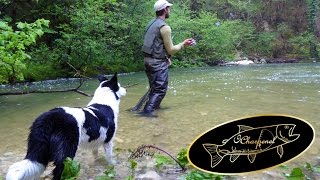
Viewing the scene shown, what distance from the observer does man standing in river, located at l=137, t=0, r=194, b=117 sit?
6.71 m

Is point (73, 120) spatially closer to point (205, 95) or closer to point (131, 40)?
point (205, 95)

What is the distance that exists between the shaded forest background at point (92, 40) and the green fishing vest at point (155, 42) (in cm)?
148

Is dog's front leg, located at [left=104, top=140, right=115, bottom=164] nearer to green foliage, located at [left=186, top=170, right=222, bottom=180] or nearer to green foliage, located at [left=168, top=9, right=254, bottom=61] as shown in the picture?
green foliage, located at [left=186, top=170, right=222, bottom=180]

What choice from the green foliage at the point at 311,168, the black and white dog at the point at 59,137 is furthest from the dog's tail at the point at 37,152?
the green foliage at the point at 311,168

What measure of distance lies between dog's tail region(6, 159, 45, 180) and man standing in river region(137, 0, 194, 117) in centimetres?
394

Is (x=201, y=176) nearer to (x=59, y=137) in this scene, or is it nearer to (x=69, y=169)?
(x=69, y=169)

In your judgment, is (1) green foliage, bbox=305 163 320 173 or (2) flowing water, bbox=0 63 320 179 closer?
(1) green foliage, bbox=305 163 320 173

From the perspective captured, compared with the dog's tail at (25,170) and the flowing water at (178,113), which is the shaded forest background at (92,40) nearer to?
the flowing water at (178,113)

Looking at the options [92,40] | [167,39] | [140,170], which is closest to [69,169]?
[140,170]

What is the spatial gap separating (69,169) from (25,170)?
376 millimetres

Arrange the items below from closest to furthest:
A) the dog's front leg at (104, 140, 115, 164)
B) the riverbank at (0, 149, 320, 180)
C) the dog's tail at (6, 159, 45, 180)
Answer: the dog's tail at (6, 159, 45, 180), the riverbank at (0, 149, 320, 180), the dog's front leg at (104, 140, 115, 164)

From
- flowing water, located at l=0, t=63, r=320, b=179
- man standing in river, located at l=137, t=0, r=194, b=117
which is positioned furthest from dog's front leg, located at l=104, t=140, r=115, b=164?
man standing in river, located at l=137, t=0, r=194, b=117

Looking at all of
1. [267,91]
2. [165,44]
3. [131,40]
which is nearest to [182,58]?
[131,40]

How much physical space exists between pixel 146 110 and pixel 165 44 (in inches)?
52.0
